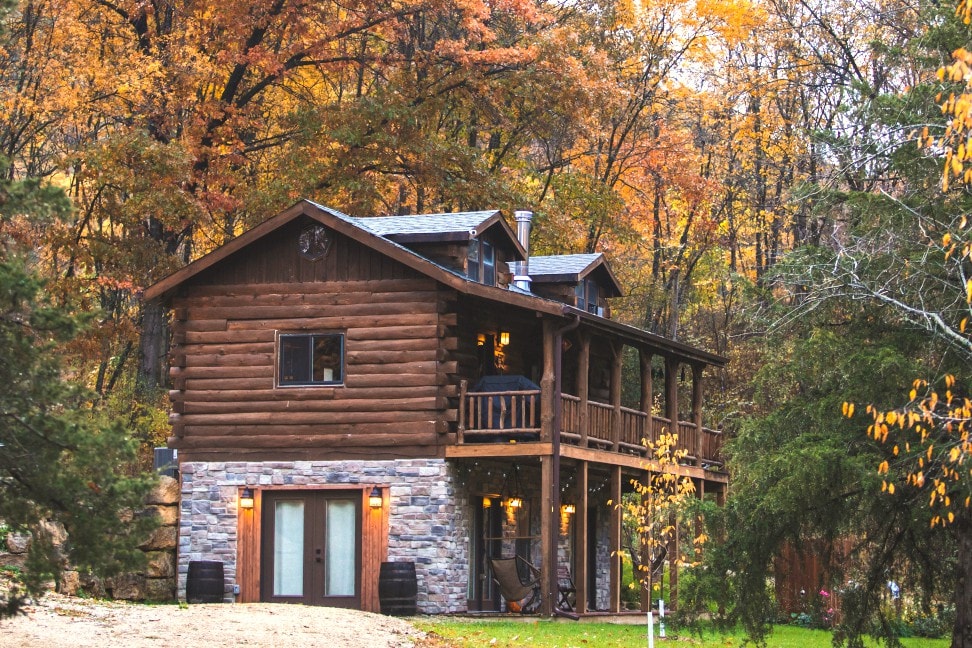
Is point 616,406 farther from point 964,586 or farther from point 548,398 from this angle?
point 964,586

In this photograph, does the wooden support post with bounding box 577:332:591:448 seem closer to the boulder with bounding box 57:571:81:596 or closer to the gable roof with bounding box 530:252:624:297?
the gable roof with bounding box 530:252:624:297

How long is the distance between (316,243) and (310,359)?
202 cm

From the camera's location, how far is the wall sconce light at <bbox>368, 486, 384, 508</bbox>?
2319cm

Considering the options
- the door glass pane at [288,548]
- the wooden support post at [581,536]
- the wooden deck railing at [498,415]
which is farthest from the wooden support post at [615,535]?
the door glass pane at [288,548]

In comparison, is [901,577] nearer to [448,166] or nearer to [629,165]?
[448,166]

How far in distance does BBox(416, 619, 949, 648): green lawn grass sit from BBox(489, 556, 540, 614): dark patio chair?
1.32 metres

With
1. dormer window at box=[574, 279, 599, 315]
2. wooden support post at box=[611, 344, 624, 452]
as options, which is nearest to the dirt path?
wooden support post at box=[611, 344, 624, 452]

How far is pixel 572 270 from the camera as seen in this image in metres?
28.6

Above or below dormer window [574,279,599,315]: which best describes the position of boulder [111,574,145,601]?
below

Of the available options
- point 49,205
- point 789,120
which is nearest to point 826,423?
point 49,205

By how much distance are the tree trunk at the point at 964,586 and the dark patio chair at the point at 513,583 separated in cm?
809

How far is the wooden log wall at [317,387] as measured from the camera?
23.4 m

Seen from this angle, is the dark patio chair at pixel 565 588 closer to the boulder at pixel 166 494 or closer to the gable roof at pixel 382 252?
the gable roof at pixel 382 252

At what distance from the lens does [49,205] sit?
11.9 metres
